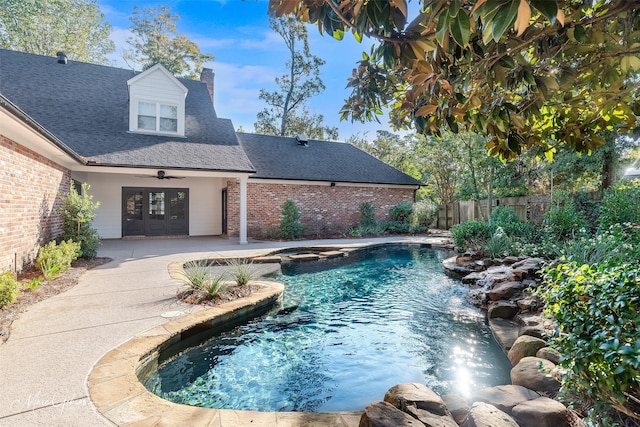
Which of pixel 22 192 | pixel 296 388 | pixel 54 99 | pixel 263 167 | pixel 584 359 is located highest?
pixel 54 99

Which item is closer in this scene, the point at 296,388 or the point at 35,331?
the point at 296,388

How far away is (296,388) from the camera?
3.18 metres

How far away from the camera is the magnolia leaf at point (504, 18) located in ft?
3.65

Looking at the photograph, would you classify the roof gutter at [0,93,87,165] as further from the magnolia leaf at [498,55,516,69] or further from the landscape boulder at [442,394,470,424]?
the landscape boulder at [442,394,470,424]

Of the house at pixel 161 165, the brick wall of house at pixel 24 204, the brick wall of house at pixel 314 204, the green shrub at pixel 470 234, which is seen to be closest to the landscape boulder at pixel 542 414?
the green shrub at pixel 470 234

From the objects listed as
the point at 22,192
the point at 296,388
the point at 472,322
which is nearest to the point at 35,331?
the point at 296,388

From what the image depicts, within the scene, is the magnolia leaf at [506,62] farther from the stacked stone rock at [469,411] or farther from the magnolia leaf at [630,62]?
the stacked stone rock at [469,411]

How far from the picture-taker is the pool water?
10.1 feet

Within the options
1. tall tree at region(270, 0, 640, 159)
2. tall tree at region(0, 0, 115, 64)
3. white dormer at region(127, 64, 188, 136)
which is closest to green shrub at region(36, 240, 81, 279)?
tall tree at region(270, 0, 640, 159)

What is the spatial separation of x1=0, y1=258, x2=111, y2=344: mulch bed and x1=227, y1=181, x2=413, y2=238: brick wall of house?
6.46 meters

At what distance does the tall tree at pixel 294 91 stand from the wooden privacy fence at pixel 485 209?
12.9 metres

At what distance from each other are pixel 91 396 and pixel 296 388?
173 cm

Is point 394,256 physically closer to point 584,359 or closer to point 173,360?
point 173,360

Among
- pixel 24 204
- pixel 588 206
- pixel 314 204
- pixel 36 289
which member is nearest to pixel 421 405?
pixel 36 289
